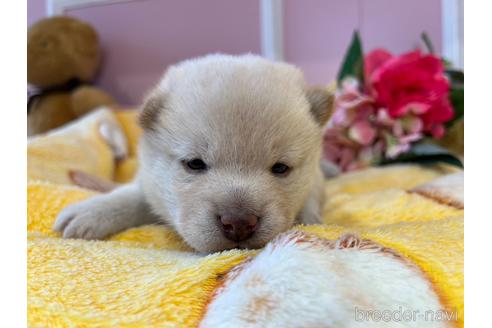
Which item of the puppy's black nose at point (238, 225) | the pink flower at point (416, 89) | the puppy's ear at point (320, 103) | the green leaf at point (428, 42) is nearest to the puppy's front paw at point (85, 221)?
the puppy's black nose at point (238, 225)

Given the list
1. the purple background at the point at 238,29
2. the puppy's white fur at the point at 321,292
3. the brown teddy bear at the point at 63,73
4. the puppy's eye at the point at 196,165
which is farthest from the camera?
the brown teddy bear at the point at 63,73

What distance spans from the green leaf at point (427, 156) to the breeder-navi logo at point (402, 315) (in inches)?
56.1

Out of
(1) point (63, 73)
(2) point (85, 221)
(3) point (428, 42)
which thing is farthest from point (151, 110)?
(1) point (63, 73)

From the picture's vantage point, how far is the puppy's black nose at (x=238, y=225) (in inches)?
39.5

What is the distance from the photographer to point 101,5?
2.45 metres

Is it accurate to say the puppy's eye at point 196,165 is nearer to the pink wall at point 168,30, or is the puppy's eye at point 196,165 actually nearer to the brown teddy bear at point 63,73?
the pink wall at point 168,30

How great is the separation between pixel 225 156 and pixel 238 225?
0.18 metres

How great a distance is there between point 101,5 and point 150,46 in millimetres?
357

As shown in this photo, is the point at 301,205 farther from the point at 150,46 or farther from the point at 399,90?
the point at 150,46

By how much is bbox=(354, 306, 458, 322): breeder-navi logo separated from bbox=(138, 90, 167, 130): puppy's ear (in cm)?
82

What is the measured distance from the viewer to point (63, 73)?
272cm

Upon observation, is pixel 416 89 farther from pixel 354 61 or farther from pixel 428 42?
pixel 354 61

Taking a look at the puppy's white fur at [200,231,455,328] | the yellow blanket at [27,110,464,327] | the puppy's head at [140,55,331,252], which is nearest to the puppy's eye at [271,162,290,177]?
the puppy's head at [140,55,331,252]
